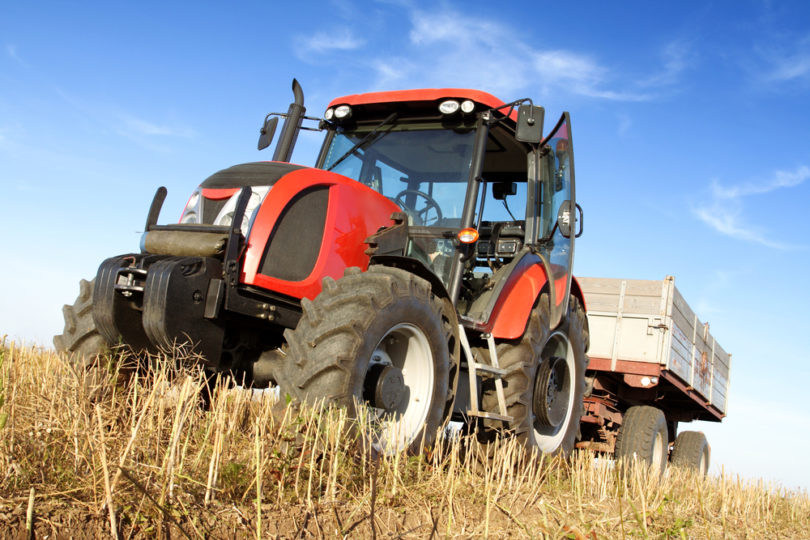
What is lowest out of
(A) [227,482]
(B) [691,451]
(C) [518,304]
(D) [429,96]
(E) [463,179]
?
(A) [227,482]

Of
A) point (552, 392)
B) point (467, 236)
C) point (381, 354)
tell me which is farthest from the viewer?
point (552, 392)

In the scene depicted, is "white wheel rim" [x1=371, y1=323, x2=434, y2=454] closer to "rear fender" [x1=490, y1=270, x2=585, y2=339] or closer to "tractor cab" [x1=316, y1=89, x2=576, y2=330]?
"tractor cab" [x1=316, y1=89, x2=576, y2=330]

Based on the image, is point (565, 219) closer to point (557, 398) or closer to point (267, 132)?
point (557, 398)

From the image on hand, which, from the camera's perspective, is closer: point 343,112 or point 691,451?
point 343,112

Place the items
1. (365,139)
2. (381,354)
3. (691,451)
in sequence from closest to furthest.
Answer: (381,354), (365,139), (691,451)

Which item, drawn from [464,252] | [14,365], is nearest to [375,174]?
[464,252]

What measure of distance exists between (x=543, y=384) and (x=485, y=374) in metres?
0.73

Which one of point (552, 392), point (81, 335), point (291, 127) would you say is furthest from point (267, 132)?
point (552, 392)

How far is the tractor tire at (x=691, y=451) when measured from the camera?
8727mm

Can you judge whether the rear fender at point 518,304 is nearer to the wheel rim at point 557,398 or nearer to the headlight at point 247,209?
the wheel rim at point 557,398

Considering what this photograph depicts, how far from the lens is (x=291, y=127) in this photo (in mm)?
5324

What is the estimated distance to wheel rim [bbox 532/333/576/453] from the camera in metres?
5.46

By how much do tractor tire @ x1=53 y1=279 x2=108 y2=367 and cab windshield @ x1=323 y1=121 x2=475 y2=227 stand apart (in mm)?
1982

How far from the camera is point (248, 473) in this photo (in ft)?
9.09
